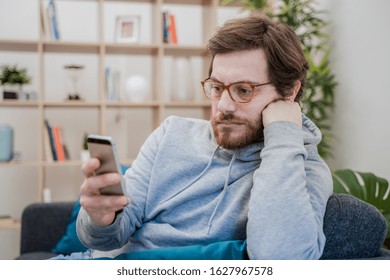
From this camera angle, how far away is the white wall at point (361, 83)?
57.4 inches

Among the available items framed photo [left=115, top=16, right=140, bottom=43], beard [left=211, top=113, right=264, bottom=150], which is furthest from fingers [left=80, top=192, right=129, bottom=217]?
framed photo [left=115, top=16, right=140, bottom=43]

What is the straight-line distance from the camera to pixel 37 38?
9.67ft

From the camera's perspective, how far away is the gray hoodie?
35.7 inches

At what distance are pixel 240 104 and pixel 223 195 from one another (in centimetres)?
18

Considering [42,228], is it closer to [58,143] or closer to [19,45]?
[58,143]

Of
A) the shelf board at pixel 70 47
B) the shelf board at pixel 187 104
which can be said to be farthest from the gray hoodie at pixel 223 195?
the shelf board at pixel 70 47

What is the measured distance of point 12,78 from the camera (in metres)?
2.69

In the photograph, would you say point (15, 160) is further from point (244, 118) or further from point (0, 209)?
point (244, 118)

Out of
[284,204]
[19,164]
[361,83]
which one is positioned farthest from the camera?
[19,164]

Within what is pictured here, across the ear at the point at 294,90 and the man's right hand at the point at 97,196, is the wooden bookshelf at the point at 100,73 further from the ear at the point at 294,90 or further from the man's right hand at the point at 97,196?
the man's right hand at the point at 97,196

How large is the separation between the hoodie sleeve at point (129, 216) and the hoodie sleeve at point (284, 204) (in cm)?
24

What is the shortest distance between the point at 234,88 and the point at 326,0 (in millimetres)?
1679

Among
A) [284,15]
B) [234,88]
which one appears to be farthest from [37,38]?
[234,88]

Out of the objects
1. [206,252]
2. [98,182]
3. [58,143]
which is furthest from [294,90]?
[58,143]
